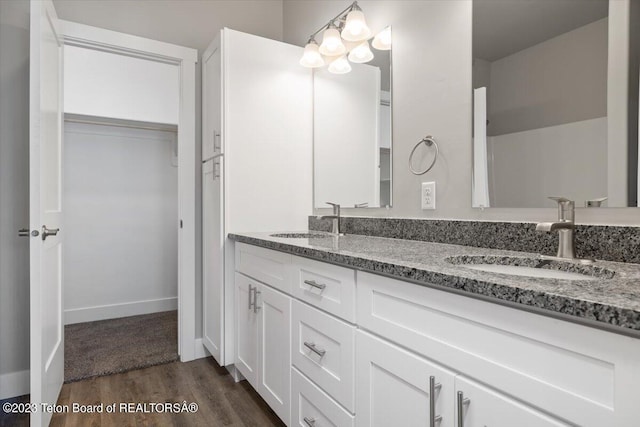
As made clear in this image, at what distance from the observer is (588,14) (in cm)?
113

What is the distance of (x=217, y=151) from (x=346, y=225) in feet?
2.81

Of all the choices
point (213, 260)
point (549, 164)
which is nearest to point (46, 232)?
point (213, 260)

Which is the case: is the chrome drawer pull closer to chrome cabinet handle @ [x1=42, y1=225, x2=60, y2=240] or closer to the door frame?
chrome cabinet handle @ [x1=42, y1=225, x2=60, y2=240]

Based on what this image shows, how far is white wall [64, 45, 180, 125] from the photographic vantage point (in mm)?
3092

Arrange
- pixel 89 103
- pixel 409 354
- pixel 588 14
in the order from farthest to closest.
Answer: pixel 89 103 → pixel 588 14 → pixel 409 354

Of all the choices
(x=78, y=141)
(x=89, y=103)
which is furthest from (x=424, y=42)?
(x=78, y=141)

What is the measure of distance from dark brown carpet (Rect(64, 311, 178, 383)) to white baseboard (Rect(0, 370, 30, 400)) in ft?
0.61

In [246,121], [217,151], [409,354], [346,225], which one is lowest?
[409,354]

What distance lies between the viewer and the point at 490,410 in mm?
729

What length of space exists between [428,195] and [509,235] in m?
0.42

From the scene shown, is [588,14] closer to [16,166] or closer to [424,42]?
[424,42]

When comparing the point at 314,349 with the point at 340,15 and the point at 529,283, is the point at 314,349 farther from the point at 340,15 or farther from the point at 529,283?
the point at 340,15

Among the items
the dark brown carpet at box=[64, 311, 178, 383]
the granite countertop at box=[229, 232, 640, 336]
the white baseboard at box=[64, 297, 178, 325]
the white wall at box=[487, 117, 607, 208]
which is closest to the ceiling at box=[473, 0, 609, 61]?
the white wall at box=[487, 117, 607, 208]

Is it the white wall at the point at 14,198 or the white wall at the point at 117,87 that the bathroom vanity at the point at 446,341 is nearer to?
the white wall at the point at 14,198
